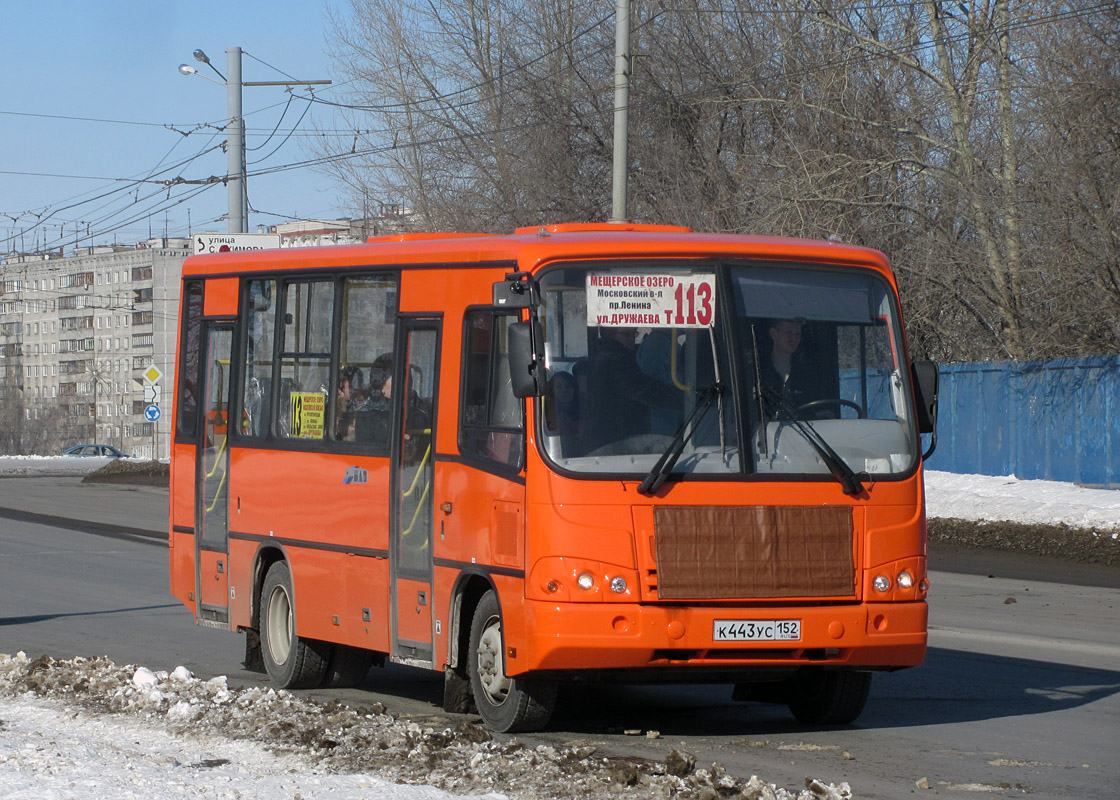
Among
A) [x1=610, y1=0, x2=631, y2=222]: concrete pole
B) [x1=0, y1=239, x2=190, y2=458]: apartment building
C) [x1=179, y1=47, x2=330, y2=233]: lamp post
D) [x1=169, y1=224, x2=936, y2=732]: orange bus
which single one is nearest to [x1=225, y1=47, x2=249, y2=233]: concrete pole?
[x1=179, y1=47, x2=330, y2=233]: lamp post

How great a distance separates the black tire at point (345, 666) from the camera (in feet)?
32.7

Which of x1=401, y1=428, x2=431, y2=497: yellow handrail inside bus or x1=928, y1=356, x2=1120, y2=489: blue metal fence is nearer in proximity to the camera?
x1=401, y1=428, x2=431, y2=497: yellow handrail inside bus

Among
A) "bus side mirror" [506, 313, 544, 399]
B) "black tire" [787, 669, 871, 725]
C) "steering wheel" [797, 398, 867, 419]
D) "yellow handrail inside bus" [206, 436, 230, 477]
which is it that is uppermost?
Answer: "bus side mirror" [506, 313, 544, 399]

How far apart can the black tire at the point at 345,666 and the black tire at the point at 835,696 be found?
2.86 metres

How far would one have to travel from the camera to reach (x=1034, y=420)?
2425 centimetres

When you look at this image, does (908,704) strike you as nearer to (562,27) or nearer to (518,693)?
(518,693)

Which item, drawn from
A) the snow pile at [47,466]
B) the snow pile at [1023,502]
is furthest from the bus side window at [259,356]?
the snow pile at [47,466]

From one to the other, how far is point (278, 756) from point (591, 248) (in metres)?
2.79

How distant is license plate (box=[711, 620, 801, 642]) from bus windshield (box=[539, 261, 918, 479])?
2.33 feet

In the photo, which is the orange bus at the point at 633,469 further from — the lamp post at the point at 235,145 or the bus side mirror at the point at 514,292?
the lamp post at the point at 235,145

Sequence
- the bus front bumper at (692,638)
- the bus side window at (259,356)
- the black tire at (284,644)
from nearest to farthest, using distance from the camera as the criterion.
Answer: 1. the bus front bumper at (692,638)
2. the black tire at (284,644)
3. the bus side window at (259,356)

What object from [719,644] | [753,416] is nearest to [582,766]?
[719,644]

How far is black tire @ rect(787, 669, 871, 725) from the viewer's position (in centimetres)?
834

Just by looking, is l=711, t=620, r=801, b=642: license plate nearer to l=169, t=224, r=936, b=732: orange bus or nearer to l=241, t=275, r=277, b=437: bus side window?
l=169, t=224, r=936, b=732: orange bus
